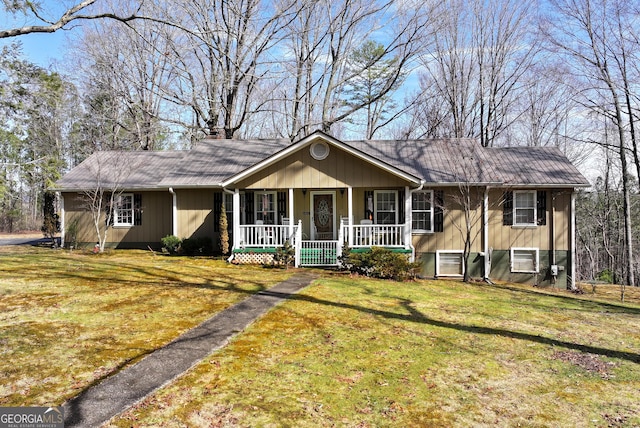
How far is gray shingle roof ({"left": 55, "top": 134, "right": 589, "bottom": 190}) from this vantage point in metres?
15.2

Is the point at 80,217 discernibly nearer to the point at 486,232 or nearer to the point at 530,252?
the point at 486,232

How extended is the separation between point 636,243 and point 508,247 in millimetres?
18191

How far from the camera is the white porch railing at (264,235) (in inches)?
588

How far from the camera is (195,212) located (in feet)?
56.2

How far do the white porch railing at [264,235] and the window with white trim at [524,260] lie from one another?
8476mm

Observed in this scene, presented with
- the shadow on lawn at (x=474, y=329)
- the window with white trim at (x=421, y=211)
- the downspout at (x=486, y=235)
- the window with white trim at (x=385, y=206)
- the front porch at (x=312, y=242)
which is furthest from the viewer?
the window with white trim at (x=385, y=206)

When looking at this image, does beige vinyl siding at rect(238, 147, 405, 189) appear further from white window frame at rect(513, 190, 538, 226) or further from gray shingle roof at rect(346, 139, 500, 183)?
white window frame at rect(513, 190, 538, 226)

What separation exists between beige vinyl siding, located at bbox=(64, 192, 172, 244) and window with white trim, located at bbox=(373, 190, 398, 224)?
9.13 m

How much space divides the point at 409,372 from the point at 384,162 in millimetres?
9563

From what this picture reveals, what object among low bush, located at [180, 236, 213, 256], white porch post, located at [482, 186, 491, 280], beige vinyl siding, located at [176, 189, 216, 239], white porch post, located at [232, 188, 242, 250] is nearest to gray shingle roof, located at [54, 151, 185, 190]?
beige vinyl siding, located at [176, 189, 216, 239]

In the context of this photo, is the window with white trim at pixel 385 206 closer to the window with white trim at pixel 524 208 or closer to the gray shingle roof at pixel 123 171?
the window with white trim at pixel 524 208

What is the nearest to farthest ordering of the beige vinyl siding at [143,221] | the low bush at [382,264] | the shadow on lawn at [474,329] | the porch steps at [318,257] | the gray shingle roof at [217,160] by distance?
the shadow on lawn at [474,329]
the low bush at [382,264]
the porch steps at [318,257]
the gray shingle roof at [217,160]
the beige vinyl siding at [143,221]

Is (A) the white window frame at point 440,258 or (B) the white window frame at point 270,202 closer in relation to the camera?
(A) the white window frame at point 440,258

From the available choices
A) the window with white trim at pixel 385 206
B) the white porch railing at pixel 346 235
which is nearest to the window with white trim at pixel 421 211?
the window with white trim at pixel 385 206
